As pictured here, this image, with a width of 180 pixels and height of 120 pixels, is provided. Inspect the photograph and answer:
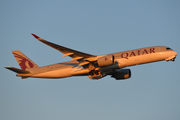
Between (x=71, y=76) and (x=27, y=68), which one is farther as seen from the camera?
(x=27, y=68)

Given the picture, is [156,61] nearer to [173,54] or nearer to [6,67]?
[173,54]

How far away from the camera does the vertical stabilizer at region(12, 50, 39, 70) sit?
48000 mm

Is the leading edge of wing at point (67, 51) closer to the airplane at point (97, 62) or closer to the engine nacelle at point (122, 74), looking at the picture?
the airplane at point (97, 62)

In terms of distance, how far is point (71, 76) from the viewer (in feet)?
143

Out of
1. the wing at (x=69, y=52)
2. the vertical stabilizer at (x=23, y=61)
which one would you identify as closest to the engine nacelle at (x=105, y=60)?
the wing at (x=69, y=52)

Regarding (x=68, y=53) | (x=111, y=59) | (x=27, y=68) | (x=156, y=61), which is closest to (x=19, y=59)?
(x=27, y=68)

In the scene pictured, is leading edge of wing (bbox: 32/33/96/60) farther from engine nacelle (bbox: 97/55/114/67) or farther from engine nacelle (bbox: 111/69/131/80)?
engine nacelle (bbox: 111/69/131/80)

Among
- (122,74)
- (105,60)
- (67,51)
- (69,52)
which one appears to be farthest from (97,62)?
(122,74)

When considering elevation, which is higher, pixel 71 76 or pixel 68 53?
pixel 68 53

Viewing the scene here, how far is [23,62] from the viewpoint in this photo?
4875 cm

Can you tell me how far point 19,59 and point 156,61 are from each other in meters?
25.2

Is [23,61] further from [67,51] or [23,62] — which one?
[67,51]

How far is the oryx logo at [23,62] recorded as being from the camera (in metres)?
48.2

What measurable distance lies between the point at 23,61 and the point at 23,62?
0.20m
